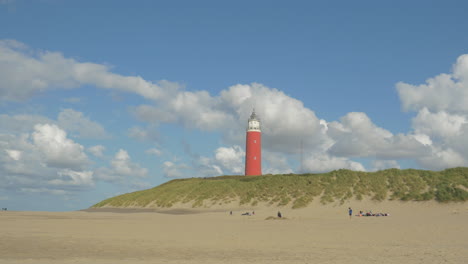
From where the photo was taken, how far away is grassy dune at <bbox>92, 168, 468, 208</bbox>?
43.3 metres

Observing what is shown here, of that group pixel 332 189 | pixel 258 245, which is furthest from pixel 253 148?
pixel 258 245

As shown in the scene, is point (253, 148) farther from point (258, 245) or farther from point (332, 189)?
point (258, 245)

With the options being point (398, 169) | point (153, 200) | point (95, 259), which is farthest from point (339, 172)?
point (95, 259)

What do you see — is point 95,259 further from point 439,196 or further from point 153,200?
point 153,200

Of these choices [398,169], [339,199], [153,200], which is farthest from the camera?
[153,200]

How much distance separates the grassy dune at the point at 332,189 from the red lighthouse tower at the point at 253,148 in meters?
10.8

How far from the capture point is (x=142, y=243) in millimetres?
20391

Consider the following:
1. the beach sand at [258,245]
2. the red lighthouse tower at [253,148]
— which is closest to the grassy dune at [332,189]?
the red lighthouse tower at [253,148]

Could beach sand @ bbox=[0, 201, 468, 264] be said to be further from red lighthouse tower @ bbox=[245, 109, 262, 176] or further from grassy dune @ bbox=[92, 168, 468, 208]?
red lighthouse tower @ bbox=[245, 109, 262, 176]

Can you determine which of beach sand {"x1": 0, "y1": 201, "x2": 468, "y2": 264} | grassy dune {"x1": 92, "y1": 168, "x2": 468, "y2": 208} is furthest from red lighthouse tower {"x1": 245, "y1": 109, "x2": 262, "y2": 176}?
beach sand {"x1": 0, "y1": 201, "x2": 468, "y2": 264}

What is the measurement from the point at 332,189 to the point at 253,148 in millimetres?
26021

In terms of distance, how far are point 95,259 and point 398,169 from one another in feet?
141

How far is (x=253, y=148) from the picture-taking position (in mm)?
72500

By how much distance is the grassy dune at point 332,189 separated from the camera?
142ft
